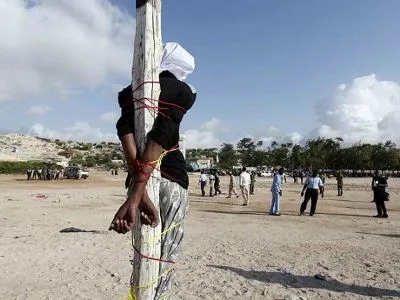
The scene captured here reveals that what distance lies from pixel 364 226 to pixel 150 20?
1244cm

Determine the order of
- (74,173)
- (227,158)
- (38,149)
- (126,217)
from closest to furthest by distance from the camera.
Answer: (126,217)
(74,173)
(38,149)
(227,158)

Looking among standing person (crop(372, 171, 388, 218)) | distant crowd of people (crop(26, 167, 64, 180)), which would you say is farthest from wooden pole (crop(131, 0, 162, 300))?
distant crowd of people (crop(26, 167, 64, 180))

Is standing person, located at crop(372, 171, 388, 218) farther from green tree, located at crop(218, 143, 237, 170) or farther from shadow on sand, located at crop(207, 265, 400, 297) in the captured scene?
green tree, located at crop(218, 143, 237, 170)

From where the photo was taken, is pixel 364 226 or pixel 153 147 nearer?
pixel 153 147

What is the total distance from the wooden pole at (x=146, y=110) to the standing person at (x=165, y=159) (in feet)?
0.18

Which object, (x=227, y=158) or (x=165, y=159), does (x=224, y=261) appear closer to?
(x=165, y=159)

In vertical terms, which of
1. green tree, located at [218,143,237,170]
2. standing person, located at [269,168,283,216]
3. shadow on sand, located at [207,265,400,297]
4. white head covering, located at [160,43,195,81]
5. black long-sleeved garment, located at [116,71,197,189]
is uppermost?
green tree, located at [218,143,237,170]

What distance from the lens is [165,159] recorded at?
2.79 m

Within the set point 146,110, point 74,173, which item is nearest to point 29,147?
point 74,173

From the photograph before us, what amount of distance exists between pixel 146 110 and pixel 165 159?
1.16 feet

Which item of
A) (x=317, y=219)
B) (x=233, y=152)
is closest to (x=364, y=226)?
(x=317, y=219)

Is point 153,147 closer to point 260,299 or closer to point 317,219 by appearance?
point 260,299

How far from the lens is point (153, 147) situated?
8.31 feet

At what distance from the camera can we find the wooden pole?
8.69ft
